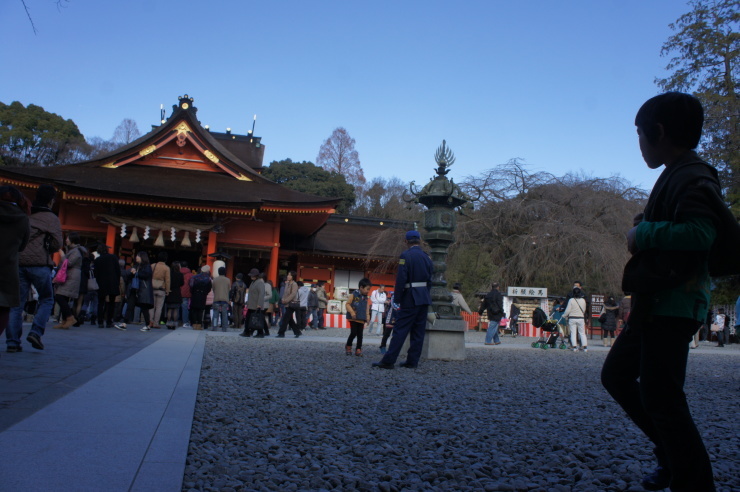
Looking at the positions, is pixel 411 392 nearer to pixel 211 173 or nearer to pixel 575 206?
pixel 211 173

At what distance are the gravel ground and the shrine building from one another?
12.3 meters

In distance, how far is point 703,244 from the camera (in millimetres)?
1977

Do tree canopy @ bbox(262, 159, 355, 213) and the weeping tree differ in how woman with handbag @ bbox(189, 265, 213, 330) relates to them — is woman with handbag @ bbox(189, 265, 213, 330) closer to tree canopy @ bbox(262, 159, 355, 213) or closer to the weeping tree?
the weeping tree

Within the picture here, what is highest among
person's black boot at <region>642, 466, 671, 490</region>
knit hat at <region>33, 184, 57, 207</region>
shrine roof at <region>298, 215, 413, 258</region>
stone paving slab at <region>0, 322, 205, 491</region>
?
shrine roof at <region>298, 215, 413, 258</region>

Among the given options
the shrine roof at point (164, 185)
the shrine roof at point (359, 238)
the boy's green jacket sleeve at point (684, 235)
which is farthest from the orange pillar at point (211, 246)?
the boy's green jacket sleeve at point (684, 235)

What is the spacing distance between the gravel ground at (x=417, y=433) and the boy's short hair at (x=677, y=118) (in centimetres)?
154

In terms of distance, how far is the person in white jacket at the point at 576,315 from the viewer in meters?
12.9

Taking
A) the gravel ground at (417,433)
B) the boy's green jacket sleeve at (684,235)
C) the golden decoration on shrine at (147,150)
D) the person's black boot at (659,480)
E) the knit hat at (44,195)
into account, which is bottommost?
the gravel ground at (417,433)

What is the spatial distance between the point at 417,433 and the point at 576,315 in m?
10.5

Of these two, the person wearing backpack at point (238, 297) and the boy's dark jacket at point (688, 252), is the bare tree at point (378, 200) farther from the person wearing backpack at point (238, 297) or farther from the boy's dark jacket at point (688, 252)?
the boy's dark jacket at point (688, 252)

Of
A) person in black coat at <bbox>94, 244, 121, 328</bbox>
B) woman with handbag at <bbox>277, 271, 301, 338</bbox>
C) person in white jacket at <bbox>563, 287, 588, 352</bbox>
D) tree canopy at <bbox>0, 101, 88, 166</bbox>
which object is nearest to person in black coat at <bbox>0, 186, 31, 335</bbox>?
person in black coat at <bbox>94, 244, 121, 328</bbox>

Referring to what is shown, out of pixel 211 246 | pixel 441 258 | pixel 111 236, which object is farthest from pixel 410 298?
pixel 111 236

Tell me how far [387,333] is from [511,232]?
14.9m

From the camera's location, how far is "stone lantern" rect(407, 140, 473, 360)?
28.2 ft
